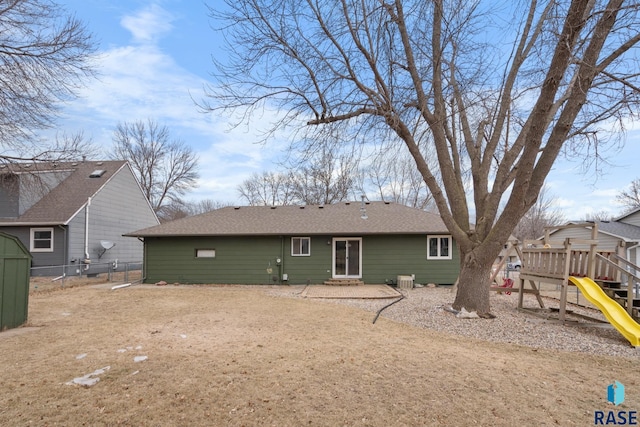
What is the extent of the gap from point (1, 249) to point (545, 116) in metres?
9.96

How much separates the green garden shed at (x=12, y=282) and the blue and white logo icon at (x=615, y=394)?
352 inches

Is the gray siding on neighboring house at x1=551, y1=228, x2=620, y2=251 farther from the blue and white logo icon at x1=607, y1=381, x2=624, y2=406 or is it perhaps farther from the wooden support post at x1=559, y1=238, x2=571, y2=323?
the blue and white logo icon at x1=607, y1=381, x2=624, y2=406

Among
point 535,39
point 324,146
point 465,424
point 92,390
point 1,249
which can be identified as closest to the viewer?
point 465,424

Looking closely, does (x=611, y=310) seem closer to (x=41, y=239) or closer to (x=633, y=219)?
(x=633, y=219)

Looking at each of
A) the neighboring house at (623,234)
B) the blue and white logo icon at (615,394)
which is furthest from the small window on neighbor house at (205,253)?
the neighboring house at (623,234)

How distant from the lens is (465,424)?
3.08 metres

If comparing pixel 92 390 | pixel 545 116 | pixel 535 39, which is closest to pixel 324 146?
pixel 545 116

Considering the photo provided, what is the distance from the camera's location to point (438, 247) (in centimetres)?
1452

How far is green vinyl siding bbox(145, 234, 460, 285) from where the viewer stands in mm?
14492

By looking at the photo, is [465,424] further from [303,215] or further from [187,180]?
[187,180]

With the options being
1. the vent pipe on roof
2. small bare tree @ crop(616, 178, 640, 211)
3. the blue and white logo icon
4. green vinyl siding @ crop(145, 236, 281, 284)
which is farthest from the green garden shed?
small bare tree @ crop(616, 178, 640, 211)

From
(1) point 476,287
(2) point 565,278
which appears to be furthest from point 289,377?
(2) point 565,278

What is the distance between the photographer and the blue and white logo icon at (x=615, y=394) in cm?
360

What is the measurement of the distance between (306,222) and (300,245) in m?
1.09
